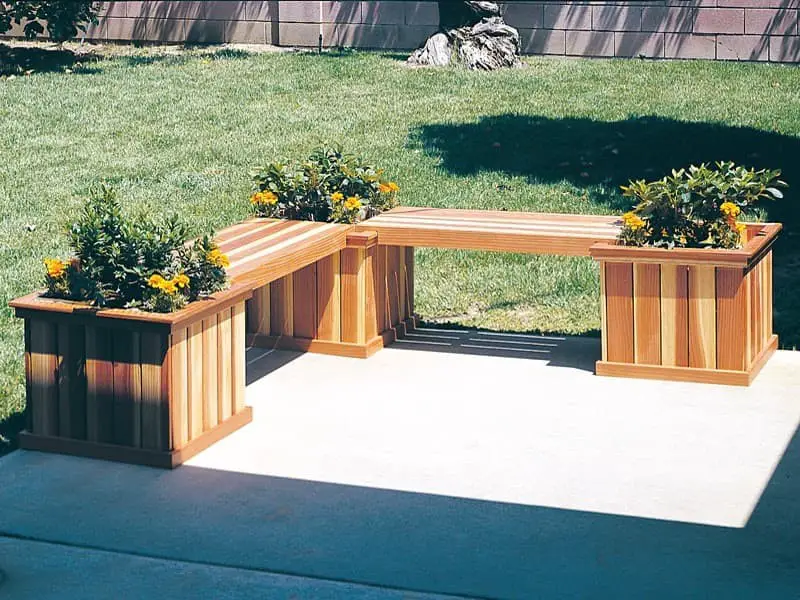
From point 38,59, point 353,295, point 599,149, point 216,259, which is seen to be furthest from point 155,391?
point 38,59

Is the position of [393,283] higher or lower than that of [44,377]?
higher

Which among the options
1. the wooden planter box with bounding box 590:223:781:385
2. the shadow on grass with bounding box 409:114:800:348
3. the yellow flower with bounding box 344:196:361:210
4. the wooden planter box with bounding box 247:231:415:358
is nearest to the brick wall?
the shadow on grass with bounding box 409:114:800:348

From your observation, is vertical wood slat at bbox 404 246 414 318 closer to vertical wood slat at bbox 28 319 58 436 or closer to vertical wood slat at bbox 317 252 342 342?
vertical wood slat at bbox 317 252 342 342

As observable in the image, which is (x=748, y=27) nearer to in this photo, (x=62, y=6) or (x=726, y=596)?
(x=62, y=6)

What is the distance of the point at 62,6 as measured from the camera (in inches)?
717

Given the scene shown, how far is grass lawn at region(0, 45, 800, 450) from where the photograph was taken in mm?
10273

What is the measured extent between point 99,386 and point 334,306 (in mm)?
2323

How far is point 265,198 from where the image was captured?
341 inches

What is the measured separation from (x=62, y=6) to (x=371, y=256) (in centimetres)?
1122

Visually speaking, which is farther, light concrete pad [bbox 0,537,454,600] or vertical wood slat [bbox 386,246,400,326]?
vertical wood slat [bbox 386,246,400,326]

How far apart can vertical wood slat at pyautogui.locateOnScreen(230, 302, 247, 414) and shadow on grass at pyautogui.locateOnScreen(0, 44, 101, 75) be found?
11913mm

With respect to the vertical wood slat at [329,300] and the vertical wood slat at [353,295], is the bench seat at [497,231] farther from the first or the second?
the vertical wood slat at [329,300]

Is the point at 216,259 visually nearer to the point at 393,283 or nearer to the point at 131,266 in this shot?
the point at 131,266

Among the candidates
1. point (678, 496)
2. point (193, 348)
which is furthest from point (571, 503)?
point (193, 348)
